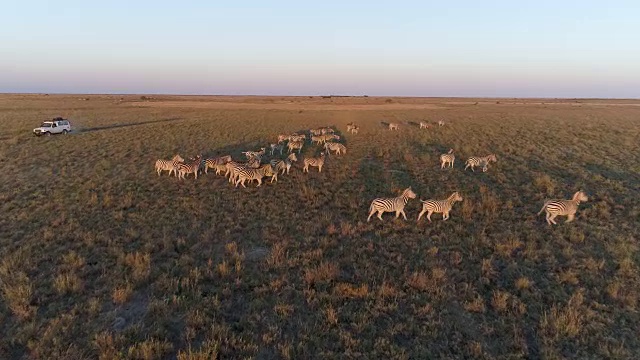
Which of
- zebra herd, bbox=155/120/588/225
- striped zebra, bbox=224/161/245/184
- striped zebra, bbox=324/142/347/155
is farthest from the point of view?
striped zebra, bbox=324/142/347/155

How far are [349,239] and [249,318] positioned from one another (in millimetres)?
4574

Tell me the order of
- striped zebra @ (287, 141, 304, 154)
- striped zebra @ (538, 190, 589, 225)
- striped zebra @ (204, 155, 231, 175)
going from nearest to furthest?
striped zebra @ (538, 190, 589, 225) → striped zebra @ (204, 155, 231, 175) → striped zebra @ (287, 141, 304, 154)

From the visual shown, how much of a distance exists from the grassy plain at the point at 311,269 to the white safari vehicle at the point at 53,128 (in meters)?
16.6

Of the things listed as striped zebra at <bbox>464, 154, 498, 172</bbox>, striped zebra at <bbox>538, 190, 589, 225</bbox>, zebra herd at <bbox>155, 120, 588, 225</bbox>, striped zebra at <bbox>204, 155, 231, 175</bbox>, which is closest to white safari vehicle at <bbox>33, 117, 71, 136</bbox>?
zebra herd at <bbox>155, 120, 588, 225</bbox>

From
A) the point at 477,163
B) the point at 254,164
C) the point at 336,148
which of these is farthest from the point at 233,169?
the point at 477,163

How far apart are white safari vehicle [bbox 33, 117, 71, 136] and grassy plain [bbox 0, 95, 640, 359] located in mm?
16620

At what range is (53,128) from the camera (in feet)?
110

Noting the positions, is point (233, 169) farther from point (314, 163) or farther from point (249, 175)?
point (314, 163)

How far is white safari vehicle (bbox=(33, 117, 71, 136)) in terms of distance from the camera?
107 ft

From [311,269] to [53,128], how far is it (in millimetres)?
34442

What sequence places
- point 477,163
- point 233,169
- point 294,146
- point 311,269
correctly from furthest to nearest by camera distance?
point 294,146
point 477,163
point 233,169
point 311,269

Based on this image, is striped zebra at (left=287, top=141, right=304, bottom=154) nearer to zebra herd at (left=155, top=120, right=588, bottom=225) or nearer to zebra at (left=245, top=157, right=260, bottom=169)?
zebra herd at (left=155, top=120, right=588, bottom=225)

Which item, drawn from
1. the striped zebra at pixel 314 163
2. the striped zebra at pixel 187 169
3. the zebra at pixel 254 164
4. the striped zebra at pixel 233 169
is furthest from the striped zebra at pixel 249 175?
the striped zebra at pixel 314 163

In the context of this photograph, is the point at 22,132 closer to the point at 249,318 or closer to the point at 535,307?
the point at 249,318
